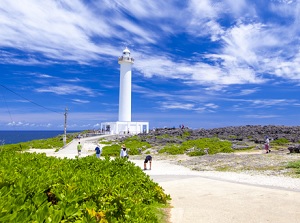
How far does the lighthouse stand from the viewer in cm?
6016

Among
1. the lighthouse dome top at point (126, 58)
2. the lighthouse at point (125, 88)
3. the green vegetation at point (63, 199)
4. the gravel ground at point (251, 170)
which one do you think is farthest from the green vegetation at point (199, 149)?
the lighthouse dome top at point (126, 58)

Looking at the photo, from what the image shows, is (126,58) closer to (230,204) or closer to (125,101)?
(125,101)

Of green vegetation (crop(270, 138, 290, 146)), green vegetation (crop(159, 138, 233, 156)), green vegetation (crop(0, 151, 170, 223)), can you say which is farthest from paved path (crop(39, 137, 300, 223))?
green vegetation (crop(270, 138, 290, 146))

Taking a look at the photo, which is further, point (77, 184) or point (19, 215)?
point (77, 184)

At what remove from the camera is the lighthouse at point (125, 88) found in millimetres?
60156

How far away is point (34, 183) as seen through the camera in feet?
15.9

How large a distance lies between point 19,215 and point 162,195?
6898 millimetres

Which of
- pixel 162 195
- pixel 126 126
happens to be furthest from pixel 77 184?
pixel 126 126

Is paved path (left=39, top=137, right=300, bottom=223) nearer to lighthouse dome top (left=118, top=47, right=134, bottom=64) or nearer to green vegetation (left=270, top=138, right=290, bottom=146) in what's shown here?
green vegetation (left=270, top=138, right=290, bottom=146)

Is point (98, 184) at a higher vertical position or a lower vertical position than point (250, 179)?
higher

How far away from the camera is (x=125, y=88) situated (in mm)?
60219

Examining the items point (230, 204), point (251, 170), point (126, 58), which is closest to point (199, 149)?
point (251, 170)

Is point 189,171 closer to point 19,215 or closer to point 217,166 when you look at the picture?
point 217,166

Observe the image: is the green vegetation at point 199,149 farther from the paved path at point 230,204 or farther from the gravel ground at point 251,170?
the paved path at point 230,204
